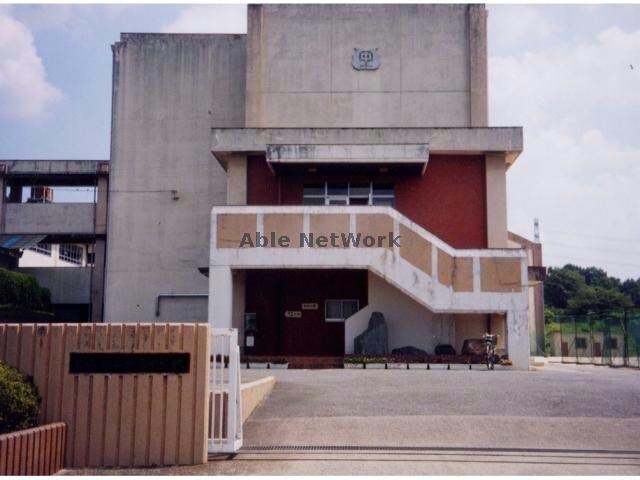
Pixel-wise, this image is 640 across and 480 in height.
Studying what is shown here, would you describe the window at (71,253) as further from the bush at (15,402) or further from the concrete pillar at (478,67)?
the bush at (15,402)

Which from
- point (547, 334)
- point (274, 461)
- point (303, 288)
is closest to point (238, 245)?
point (303, 288)

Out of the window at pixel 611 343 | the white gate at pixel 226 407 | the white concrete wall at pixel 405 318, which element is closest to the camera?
the white gate at pixel 226 407

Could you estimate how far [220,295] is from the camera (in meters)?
25.0

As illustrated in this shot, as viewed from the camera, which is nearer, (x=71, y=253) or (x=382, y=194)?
(x=382, y=194)

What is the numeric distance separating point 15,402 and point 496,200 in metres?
21.7

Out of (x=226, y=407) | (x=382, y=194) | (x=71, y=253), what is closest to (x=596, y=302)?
(x=71, y=253)

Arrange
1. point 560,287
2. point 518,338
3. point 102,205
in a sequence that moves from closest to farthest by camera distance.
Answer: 1. point 518,338
2. point 102,205
3. point 560,287

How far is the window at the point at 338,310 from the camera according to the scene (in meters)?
28.9

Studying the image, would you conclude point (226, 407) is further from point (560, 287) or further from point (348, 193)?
point (560, 287)

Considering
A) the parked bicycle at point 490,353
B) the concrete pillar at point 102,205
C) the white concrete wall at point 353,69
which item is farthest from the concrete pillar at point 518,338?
the concrete pillar at point 102,205

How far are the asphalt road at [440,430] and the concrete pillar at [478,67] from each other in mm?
17019

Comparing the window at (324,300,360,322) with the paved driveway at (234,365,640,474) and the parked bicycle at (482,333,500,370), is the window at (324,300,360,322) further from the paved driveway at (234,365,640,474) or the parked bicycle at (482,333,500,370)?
the paved driveway at (234,365,640,474)

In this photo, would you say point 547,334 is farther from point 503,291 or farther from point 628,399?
point 628,399

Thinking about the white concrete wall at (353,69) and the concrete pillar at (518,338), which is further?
the white concrete wall at (353,69)
